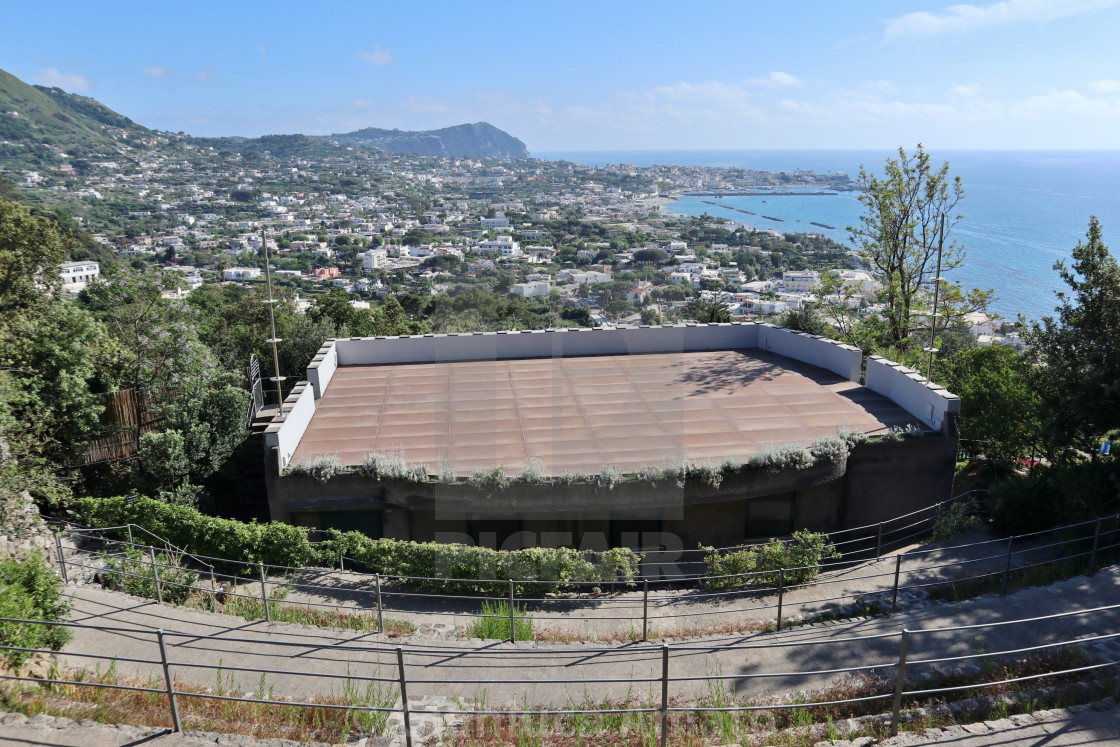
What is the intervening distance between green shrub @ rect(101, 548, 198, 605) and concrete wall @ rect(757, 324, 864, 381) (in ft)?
45.2

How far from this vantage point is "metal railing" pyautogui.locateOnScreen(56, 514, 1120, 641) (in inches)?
370

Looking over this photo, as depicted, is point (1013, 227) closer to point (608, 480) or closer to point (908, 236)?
point (908, 236)

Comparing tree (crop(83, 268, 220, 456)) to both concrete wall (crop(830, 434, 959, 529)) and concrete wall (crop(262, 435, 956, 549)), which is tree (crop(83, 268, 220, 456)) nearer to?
concrete wall (crop(262, 435, 956, 549))

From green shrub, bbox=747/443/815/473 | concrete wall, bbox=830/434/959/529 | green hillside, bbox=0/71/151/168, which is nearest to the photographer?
green shrub, bbox=747/443/815/473

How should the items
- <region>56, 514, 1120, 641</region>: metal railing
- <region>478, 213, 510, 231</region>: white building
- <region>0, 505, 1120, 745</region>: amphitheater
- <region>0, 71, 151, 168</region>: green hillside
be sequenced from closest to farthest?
<region>0, 505, 1120, 745</region>: amphitheater → <region>56, 514, 1120, 641</region>: metal railing → <region>478, 213, 510, 231</region>: white building → <region>0, 71, 151, 168</region>: green hillside

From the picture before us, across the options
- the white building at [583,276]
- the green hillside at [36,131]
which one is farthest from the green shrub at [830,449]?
the green hillside at [36,131]

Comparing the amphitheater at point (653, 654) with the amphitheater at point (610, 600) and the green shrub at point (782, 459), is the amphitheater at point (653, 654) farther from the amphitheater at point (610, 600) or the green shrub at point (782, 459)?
the green shrub at point (782, 459)

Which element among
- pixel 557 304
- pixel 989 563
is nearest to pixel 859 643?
pixel 989 563

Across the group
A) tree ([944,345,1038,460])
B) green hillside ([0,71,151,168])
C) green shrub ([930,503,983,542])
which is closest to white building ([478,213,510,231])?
green hillside ([0,71,151,168])

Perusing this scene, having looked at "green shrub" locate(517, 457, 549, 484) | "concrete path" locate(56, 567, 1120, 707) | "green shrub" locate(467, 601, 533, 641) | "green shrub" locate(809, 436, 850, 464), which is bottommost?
"green shrub" locate(467, 601, 533, 641)

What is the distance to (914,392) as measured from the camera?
13789 mm

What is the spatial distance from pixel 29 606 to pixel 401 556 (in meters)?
4.45

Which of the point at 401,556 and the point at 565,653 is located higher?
the point at 565,653

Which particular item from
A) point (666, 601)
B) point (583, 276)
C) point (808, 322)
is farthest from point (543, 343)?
point (583, 276)
